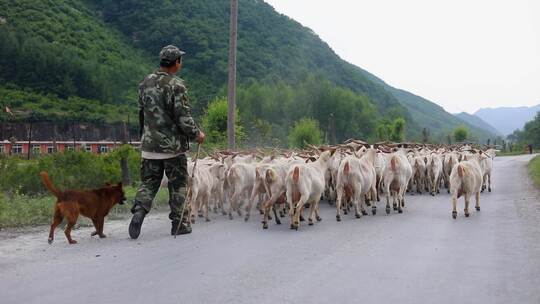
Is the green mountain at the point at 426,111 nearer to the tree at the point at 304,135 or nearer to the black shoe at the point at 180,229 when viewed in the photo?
the tree at the point at 304,135

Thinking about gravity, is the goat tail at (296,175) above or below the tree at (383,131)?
below

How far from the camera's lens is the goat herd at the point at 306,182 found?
10.8 meters

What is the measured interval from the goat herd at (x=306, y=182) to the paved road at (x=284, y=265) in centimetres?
69

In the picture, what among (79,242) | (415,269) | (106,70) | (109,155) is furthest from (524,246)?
(106,70)

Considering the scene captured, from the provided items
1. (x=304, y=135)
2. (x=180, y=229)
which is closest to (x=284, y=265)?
(x=180, y=229)

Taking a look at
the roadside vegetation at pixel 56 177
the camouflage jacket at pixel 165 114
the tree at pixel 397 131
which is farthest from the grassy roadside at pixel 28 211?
the tree at pixel 397 131

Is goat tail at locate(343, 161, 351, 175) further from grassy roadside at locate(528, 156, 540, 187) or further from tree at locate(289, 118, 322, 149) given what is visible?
tree at locate(289, 118, 322, 149)

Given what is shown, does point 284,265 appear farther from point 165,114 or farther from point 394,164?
point 394,164

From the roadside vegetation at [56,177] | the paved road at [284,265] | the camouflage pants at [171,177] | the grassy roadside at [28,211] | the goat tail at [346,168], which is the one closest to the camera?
the paved road at [284,265]

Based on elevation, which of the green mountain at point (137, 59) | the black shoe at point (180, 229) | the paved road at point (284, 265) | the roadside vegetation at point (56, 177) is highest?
the green mountain at point (137, 59)

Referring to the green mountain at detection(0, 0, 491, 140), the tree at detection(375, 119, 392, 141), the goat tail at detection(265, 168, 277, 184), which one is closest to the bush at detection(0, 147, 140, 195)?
the goat tail at detection(265, 168, 277, 184)

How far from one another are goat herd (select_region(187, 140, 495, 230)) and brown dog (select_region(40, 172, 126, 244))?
2.04 meters

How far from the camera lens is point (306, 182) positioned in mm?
10648

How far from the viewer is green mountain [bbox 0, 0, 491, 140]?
5566 centimetres
